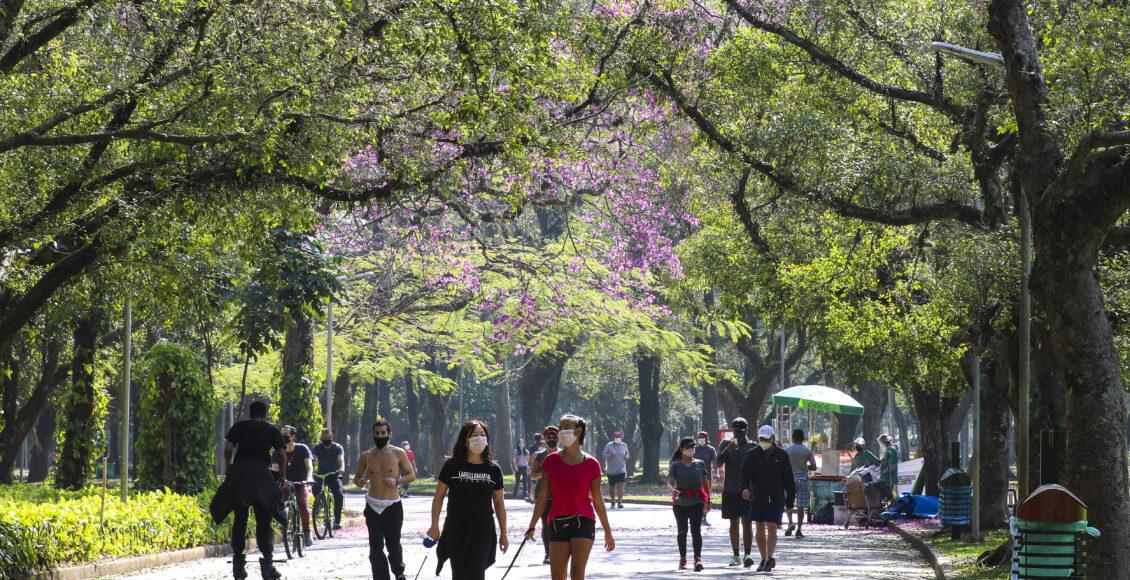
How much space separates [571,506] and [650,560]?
327 inches

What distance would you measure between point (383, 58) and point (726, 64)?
8.36 metres

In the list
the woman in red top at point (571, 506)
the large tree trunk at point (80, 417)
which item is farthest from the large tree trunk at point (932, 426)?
the woman in red top at point (571, 506)

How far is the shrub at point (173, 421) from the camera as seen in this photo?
23641mm

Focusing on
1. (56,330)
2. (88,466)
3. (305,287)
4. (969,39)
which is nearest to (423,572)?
(305,287)

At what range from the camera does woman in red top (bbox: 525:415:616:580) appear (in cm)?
1162

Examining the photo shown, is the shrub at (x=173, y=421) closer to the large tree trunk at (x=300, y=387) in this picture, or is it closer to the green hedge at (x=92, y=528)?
the green hedge at (x=92, y=528)

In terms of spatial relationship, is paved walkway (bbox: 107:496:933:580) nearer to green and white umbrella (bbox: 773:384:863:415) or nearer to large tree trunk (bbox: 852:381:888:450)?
green and white umbrella (bbox: 773:384:863:415)

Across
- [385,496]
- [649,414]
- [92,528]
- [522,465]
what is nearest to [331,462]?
[92,528]

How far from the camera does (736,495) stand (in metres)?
19.1

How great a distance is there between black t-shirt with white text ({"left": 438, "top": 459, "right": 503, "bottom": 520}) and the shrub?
43.2 feet

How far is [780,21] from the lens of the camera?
74.5 ft

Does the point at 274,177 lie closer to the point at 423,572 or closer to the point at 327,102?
the point at 327,102

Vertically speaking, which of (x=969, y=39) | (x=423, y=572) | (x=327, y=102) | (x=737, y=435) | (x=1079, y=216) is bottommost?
(x=423, y=572)

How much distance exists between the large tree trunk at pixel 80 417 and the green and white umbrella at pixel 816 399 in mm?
15190
